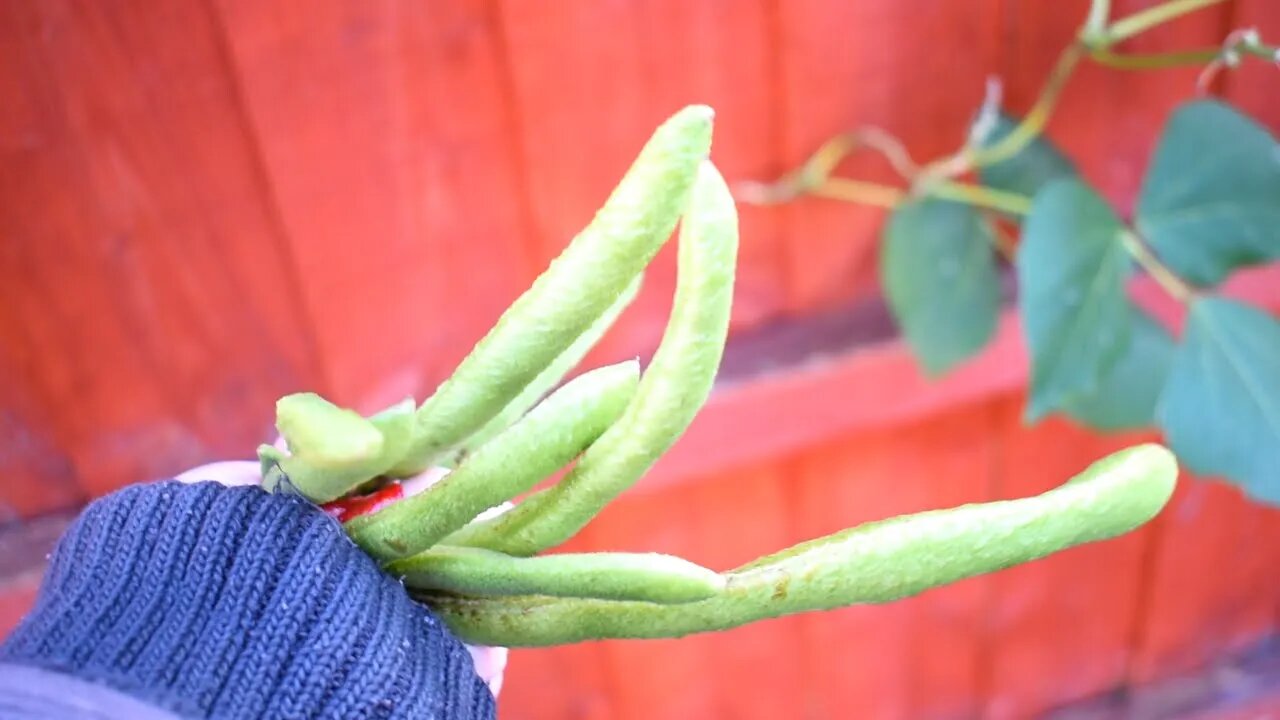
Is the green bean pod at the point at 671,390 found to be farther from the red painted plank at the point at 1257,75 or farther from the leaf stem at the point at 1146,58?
the red painted plank at the point at 1257,75

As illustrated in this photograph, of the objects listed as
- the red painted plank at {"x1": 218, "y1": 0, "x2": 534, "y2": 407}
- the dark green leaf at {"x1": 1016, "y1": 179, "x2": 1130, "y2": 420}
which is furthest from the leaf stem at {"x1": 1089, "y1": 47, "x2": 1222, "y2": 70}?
the red painted plank at {"x1": 218, "y1": 0, "x2": 534, "y2": 407}

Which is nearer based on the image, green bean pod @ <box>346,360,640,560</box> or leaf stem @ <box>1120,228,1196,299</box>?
green bean pod @ <box>346,360,640,560</box>

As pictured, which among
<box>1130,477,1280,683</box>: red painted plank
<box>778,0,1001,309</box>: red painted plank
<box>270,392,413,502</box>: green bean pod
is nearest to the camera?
<box>270,392,413,502</box>: green bean pod

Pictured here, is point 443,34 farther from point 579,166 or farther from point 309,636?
point 309,636

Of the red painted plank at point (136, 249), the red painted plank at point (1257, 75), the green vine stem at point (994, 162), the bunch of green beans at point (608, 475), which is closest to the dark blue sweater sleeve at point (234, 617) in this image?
the bunch of green beans at point (608, 475)

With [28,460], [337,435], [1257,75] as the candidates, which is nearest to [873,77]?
[1257,75]

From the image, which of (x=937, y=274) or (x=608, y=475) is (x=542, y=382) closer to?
(x=608, y=475)

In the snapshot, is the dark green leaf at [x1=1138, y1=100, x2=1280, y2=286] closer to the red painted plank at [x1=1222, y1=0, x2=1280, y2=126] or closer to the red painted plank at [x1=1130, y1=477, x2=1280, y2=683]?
the red painted plank at [x1=1222, y1=0, x2=1280, y2=126]

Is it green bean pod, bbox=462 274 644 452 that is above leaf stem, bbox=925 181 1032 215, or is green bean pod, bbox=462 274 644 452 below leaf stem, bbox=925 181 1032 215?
above
